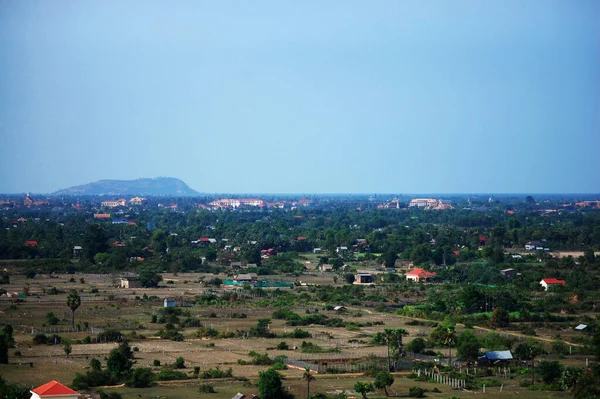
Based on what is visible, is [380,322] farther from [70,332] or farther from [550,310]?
[70,332]

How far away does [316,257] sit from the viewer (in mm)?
116375

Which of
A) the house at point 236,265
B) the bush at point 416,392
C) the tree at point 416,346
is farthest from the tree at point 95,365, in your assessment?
the house at point 236,265

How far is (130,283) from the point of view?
81.8 m

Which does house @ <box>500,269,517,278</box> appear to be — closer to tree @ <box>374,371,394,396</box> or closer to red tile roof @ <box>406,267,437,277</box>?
red tile roof @ <box>406,267,437,277</box>

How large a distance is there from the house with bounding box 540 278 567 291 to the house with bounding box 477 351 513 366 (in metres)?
33.5

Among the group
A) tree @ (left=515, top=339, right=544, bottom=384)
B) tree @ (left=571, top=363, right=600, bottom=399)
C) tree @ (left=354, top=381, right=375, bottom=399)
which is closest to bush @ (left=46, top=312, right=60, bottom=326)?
tree @ (left=354, top=381, right=375, bottom=399)

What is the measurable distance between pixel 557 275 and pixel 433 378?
4512cm

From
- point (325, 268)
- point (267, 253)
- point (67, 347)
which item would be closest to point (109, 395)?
point (67, 347)

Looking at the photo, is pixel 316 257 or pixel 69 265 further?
pixel 316 257

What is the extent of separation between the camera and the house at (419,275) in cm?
8650

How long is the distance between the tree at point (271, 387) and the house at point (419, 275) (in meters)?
50.7

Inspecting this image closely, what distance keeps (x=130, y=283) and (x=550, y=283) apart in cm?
3801

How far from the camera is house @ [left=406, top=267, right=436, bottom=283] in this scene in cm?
8650

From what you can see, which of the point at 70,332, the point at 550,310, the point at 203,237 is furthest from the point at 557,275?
the point at 203,237
